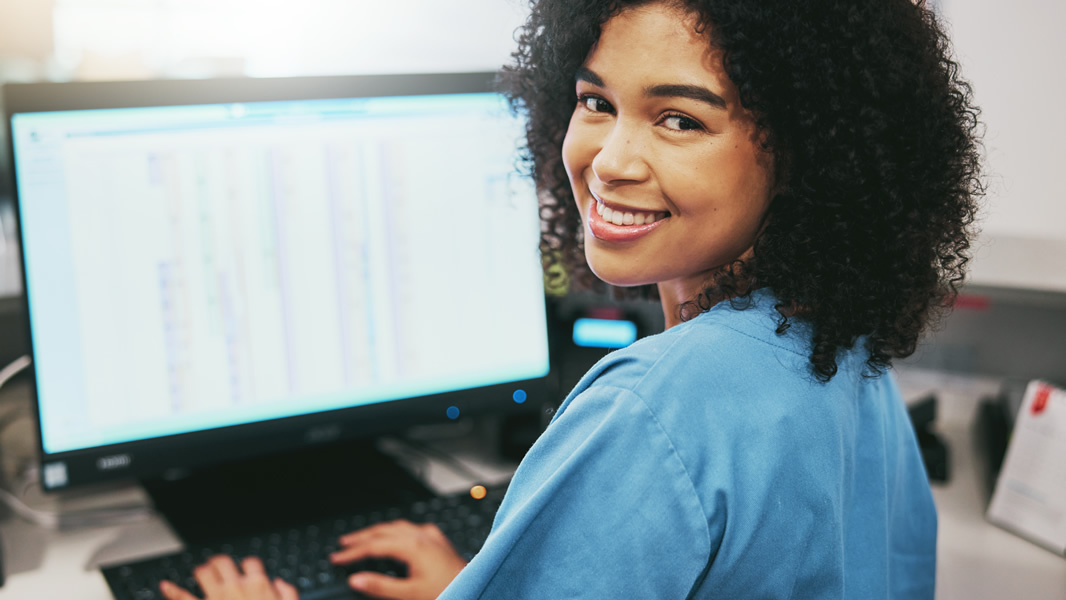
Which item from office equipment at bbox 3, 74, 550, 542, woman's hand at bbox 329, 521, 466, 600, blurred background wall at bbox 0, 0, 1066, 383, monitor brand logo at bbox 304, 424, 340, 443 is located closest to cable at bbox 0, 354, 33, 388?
blurred background wall at bbox 0, 0, 1066, 383

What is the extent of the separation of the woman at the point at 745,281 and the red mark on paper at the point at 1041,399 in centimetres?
33

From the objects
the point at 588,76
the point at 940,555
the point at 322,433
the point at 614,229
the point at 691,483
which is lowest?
the point at 940,555

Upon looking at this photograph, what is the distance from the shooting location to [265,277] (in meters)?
0.93

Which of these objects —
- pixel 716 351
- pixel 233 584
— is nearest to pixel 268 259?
pixel 233 584

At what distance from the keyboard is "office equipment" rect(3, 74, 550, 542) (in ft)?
0.29

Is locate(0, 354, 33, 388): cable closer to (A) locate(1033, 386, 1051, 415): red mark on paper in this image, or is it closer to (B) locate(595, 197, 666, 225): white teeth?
(B) locate(595, 197, 666, 225): white teeth

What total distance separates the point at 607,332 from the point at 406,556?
0.41m

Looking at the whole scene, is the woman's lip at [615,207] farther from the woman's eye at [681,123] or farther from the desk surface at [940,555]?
the desk surface at [940,555]

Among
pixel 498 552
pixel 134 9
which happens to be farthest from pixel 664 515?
pixel 134 9

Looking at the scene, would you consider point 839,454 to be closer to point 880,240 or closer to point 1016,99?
point 880,240

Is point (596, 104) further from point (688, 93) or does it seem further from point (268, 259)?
point (268, 259)

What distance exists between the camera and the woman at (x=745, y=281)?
54 centimetres

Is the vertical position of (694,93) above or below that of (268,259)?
above

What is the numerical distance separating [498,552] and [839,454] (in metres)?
0.23
